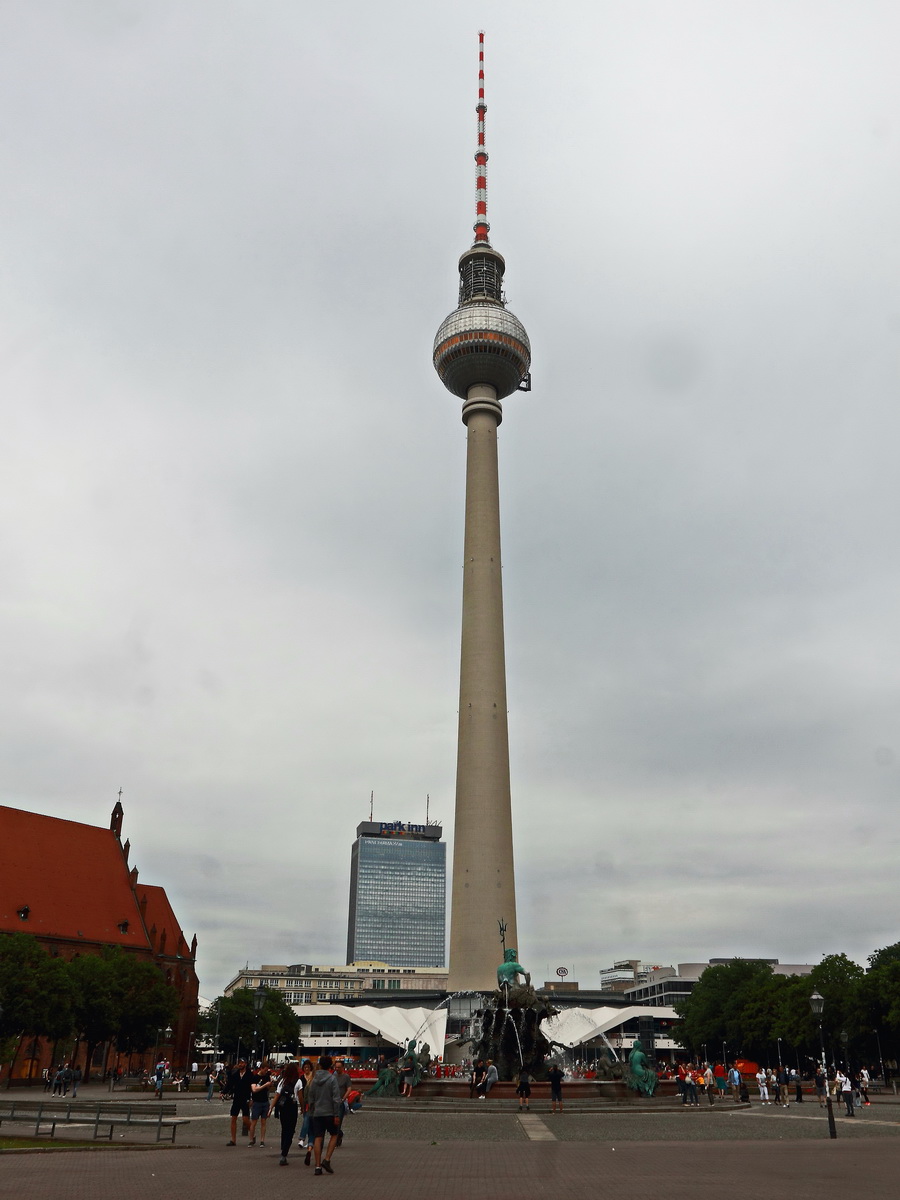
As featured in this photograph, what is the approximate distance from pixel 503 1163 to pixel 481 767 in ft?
201

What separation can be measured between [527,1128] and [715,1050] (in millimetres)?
85558

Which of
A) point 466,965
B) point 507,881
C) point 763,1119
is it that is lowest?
point 763,1119

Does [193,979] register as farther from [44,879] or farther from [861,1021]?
[861,1021]

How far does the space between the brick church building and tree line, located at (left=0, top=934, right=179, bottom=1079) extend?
554cm

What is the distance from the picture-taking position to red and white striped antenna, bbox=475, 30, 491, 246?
104206 mm

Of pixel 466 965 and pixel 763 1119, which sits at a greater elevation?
pixel 466 965

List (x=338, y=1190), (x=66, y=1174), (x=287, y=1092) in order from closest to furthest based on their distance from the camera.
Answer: (x=338, y=1190) → (x=66, y=1174) → (x=287, y=1092)

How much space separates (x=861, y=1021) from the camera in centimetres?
6944

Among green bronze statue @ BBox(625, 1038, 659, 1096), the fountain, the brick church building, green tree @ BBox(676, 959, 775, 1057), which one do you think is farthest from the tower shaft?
green bronze statue @ BBox(625, 1038, 659, 1096)

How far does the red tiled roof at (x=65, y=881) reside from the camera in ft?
277

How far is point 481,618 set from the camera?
85.7 metres

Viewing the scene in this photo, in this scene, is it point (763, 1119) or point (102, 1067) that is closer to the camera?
point (763, 1119)

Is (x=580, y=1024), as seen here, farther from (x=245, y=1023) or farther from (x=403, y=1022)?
(x=245, y=1023)

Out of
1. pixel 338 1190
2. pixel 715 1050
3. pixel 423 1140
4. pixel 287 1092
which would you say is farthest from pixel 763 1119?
pixel 715 1050
